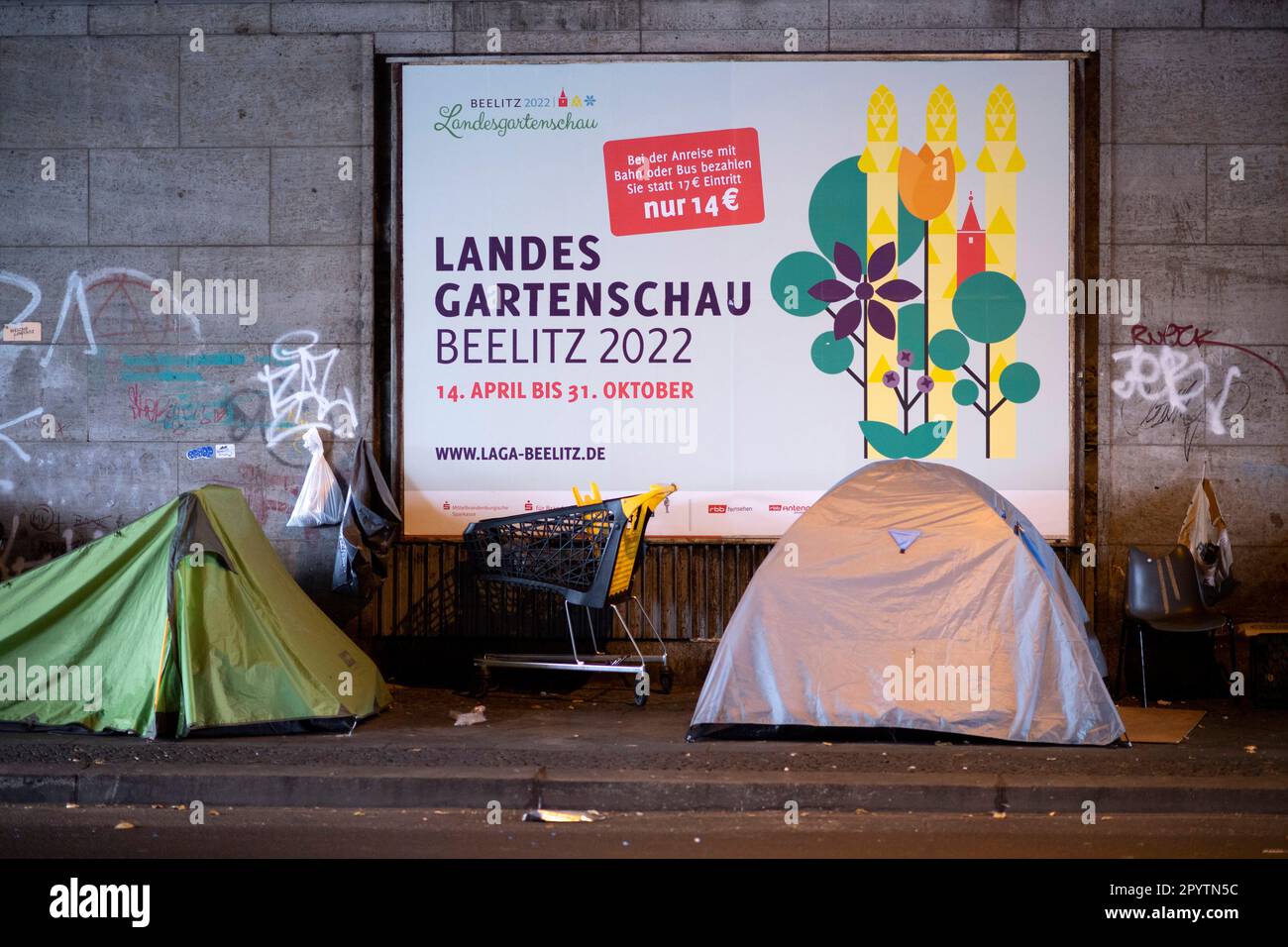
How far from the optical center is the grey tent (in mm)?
7117

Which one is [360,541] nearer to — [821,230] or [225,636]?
[225,636]

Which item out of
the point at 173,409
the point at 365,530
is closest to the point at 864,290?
the point at 365,530

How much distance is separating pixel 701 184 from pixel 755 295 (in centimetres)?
98

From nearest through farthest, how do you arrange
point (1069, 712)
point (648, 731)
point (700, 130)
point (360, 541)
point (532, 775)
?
1. point (532, 775)
2. point (1069, 712)
3. point (648, 731)
4. point (360, 541)
5. point (700, 130)

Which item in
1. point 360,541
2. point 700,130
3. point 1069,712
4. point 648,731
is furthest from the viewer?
point 700,130

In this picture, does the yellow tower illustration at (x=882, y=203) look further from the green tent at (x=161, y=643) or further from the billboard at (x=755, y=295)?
the green tent at (x=161, y=643)

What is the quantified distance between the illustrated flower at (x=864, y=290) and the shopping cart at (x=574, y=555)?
7.16ft

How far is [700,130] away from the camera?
31.5ft

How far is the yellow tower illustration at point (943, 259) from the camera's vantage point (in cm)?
952

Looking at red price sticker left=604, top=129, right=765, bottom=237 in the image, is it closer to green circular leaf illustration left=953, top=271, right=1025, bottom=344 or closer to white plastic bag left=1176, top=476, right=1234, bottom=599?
green circular leaf illustration left=953, top=271, right=1025, bottom=344

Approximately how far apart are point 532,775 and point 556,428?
355 centimetres

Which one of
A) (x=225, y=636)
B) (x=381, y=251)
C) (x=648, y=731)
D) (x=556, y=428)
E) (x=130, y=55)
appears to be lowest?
(x=648, y=731)

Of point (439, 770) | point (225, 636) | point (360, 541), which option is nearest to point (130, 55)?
point (360, 541)

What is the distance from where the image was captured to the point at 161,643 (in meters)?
7.29
